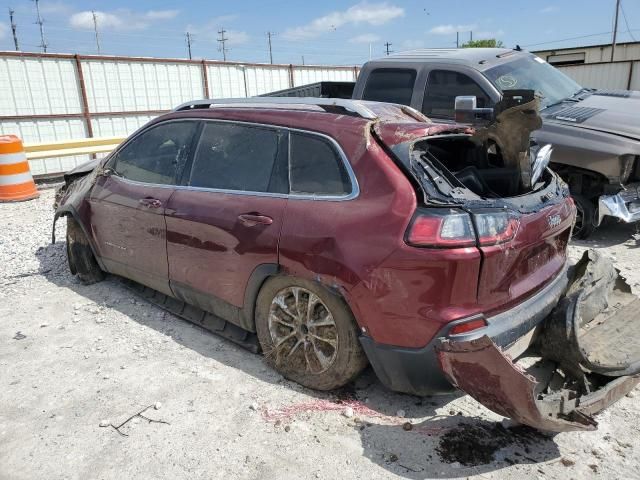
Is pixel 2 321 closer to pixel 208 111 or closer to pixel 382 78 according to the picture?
pixel 208 111

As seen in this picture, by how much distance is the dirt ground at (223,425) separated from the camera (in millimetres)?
2611

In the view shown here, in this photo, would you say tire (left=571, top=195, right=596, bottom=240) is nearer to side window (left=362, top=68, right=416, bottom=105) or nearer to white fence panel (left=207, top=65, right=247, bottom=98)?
side window (left=362, top=68, right=416, bottom=105)

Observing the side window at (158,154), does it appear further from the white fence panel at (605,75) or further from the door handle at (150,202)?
the white fence panel at (605,75)

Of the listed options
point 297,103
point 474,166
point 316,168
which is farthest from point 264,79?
point 316,168

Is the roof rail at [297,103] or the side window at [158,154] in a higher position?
the roof rail at [297,103]

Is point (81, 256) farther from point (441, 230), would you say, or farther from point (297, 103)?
point (441, 230)

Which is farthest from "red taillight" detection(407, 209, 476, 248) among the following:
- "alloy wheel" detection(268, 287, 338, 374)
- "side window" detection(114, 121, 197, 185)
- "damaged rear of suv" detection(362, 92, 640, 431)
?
"side window" detection(114, 121, 197, 185)

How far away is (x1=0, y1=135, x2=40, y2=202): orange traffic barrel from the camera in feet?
29.1

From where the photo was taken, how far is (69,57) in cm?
1210

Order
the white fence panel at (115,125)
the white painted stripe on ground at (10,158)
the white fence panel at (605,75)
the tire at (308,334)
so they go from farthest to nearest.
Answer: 1. the white fence panel at (605,75)
2. the white fence panel at (115,125)
3. the white painted stripe on ground at (10,158)
4. the tire at (308,334)

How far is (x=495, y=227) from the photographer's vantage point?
2615 millimetres

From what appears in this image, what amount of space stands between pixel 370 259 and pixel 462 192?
0.65 metres

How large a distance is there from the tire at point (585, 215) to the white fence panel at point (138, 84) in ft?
37.7

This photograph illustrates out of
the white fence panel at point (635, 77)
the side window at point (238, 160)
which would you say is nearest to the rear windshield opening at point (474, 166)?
the side window at point (238, 160)
